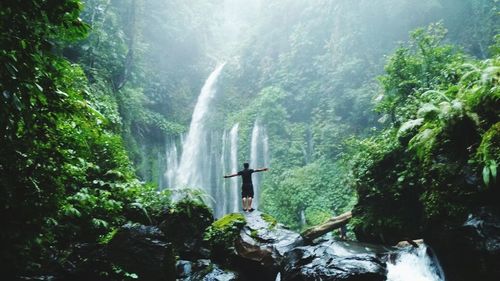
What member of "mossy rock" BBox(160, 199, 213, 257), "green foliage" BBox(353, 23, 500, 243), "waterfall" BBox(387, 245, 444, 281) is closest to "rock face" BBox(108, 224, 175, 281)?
"mossy rock" BBox(160, 199, 213, 257)

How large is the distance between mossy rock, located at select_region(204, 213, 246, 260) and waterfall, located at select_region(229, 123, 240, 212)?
1204 cm

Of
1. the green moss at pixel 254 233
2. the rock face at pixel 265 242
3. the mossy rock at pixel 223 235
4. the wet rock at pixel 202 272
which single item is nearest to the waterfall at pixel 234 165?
the mossy rock at pixel 223 235

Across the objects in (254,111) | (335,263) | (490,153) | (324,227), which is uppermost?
(254,111)

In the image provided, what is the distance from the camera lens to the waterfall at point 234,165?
20.8m

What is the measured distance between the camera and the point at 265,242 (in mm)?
7648

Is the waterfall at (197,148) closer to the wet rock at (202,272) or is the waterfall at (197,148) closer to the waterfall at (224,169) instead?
the waterfall at (224,169)

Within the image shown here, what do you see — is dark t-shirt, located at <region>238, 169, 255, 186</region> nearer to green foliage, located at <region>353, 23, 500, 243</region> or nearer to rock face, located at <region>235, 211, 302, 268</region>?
rock face, located at <region>235, 211, 302, 268</region>

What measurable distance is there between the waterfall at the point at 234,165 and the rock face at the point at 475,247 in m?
15.8

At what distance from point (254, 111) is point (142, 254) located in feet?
60.4

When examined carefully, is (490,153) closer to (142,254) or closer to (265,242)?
(265,242)

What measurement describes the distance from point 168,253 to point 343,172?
12719 mm

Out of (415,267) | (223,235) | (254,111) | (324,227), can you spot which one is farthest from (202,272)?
(254,111)

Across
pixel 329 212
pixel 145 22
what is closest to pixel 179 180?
pixel 329 212

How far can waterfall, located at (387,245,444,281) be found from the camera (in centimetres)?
573
